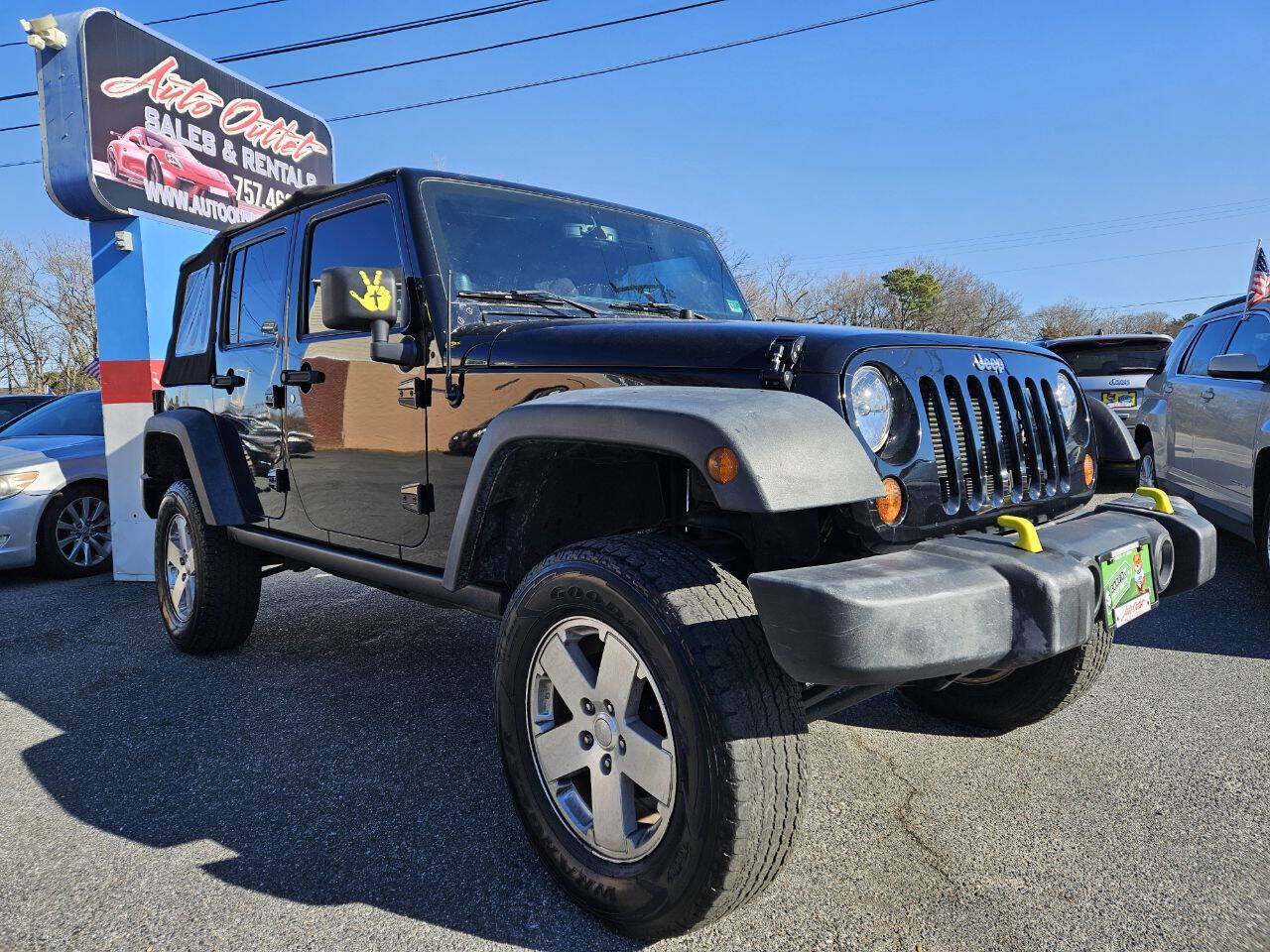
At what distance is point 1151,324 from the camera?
176 feet

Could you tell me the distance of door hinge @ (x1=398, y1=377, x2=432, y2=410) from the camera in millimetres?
2846

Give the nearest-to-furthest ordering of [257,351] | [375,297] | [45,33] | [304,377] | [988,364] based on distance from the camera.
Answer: [988,364], [375,297], [304,377], [257,351], [45,33]

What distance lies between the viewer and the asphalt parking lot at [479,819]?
6.93 feet

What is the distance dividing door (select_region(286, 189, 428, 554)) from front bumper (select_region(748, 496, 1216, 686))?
63.6 inches

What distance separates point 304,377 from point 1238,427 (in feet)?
17.3

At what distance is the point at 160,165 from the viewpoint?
261 inches

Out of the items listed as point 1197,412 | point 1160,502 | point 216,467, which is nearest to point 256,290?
point 216,467

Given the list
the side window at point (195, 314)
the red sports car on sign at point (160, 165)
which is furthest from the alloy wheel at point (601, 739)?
the red sports car on sign at point (160, 165)

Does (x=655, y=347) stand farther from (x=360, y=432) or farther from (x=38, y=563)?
(x=38, y=563)

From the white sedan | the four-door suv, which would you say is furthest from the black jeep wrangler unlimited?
the white sedan

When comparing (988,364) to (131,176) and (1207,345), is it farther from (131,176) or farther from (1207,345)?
(131,176)

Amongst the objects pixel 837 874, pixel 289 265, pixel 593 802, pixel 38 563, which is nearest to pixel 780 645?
pixel 593 802

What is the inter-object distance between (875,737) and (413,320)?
7.26 ft

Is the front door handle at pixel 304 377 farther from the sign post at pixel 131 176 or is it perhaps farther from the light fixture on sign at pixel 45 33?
the light fixture on sign at pixel 45 33
